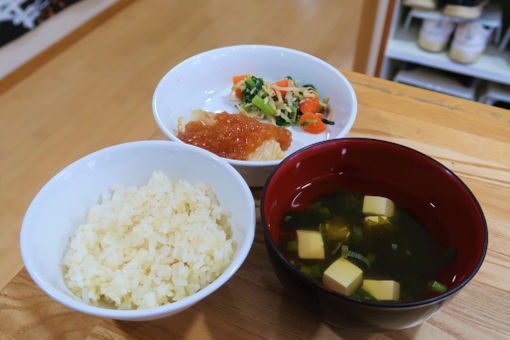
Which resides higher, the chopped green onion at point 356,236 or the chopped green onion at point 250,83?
the chopped green onion at point 250,83

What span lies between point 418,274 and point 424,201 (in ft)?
0.61

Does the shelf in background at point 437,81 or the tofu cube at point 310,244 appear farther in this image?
the shelf in background at point 437,81

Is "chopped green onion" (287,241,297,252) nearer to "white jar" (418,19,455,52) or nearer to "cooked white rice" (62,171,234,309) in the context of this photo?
"cooked white rice" (62,171,234,309)

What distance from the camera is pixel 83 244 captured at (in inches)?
34.5

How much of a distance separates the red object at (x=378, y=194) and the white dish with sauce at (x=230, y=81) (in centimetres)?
32

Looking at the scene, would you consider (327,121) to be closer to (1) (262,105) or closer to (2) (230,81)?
(1) (262,105)

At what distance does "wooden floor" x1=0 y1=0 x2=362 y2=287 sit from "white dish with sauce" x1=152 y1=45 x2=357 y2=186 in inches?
55.8

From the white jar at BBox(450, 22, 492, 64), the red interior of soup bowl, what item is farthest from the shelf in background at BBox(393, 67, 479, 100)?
the red interior of soup bowl

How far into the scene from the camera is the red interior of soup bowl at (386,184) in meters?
0.83

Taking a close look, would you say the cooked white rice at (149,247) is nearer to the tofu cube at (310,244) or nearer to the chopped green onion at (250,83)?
the tofu cube at (310,244)

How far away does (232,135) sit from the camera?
1.20m

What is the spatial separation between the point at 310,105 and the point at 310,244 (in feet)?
2.15

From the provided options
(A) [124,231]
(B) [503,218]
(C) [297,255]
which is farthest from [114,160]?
(B) [503,218]

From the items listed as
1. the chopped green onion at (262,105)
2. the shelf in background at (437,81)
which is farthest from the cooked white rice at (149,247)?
the shelf in background at (437,81)
